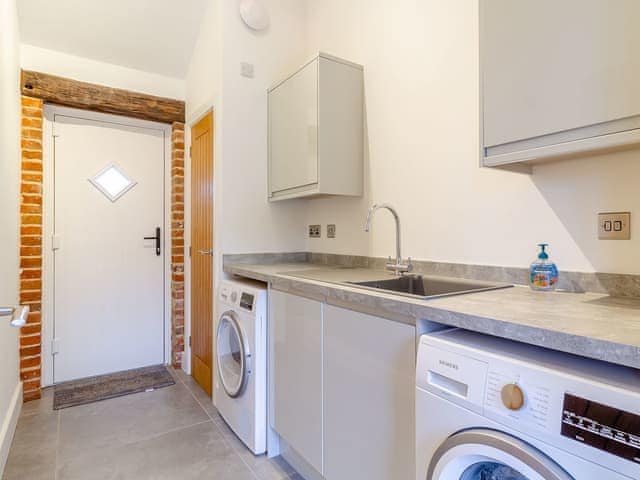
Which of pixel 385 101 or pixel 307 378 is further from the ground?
pixel 385 101

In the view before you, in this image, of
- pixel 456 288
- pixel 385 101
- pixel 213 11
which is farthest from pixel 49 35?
pixel 456 288

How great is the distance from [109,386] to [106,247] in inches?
43.6

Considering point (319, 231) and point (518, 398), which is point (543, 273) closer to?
point (518, 398)

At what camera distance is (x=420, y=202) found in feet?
6.55

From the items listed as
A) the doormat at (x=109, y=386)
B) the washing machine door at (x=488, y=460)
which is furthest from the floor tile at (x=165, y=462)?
the washing machine door at (x=488, y=460)

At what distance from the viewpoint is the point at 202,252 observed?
2.87 m

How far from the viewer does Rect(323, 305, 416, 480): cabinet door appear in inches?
47.1

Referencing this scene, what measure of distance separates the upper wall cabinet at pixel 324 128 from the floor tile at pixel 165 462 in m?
1.53

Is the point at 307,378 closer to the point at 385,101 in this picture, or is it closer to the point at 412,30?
the point at 385,101

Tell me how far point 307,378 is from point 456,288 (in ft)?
2.54

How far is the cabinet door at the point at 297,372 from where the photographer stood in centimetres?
163

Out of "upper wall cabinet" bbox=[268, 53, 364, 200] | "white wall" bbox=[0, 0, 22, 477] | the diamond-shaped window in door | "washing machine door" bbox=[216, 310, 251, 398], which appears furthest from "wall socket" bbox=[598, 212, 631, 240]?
the diamond-shaped window in door

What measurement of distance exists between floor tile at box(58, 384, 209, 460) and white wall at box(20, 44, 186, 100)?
245 centimetres

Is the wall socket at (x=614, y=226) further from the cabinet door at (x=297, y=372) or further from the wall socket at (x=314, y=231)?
the wall socket at (x=314, y=231)
